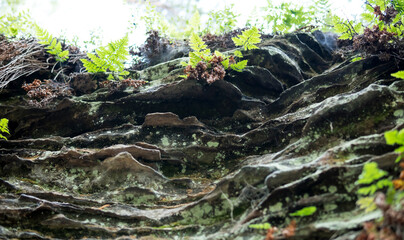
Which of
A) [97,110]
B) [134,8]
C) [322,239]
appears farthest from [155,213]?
[134,8]

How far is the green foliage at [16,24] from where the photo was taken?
824 cm

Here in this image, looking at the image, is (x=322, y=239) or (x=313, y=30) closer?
(x=322, y=239)

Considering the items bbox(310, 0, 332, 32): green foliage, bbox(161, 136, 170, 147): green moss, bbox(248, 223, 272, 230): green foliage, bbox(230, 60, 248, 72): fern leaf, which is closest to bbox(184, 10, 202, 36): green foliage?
bbox(230, 60, 248, 72): fern leaf

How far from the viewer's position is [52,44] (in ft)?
24.9

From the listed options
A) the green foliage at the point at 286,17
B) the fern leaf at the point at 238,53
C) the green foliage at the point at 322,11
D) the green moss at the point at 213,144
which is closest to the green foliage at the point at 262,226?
the green moss at the point at 213,144

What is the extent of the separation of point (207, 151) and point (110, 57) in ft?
9.99

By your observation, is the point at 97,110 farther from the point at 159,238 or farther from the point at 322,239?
the point at 322,239

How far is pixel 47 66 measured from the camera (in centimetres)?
789

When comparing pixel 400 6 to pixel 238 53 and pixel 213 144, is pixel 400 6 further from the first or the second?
pixel 213 144

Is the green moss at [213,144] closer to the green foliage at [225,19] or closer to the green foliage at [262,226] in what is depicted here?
the green foliage at [262,226]

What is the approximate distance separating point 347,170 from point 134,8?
8187 mm

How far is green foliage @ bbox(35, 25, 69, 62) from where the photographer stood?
7149mm

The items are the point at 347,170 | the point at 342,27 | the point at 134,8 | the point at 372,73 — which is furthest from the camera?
the point at 134,8

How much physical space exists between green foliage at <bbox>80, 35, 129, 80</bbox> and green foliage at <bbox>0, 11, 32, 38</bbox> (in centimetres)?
275
